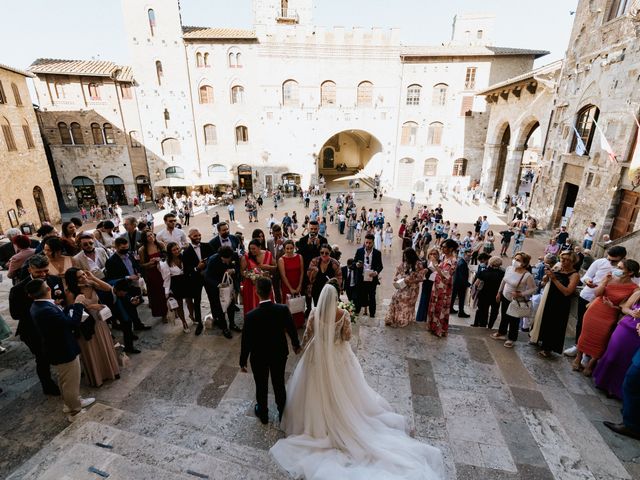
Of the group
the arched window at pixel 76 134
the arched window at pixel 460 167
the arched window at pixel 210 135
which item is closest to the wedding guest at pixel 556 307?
the arched window at pixel 460 167

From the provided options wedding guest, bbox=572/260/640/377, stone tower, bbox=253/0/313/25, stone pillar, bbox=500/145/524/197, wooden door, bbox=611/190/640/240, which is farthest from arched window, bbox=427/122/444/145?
wedding guest, bbox=572/260/640/377

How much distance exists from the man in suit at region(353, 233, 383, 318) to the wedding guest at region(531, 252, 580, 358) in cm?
266

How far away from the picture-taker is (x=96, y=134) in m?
23.9

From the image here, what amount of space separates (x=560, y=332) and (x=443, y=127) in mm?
24912

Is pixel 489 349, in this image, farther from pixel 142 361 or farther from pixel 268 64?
pixel 268 64

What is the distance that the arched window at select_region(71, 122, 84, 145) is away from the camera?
922 inches

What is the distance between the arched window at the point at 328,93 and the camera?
1012 inches

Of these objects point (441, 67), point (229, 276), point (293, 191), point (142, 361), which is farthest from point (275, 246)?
point (441, 67)

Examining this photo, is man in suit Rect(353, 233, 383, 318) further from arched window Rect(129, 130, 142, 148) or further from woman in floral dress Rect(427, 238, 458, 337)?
arched window Rect(129, 130, 142, 148)

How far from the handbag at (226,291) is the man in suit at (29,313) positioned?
2.05m

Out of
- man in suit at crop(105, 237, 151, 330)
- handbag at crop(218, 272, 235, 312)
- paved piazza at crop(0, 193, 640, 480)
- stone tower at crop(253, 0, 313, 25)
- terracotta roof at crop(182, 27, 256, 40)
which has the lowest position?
paved piazza at crop(0, 193, 640, 480)

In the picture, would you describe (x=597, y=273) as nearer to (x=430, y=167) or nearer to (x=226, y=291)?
(x=226, y=291)

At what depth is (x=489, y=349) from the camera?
17.4ft

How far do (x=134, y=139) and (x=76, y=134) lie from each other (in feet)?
12.3
